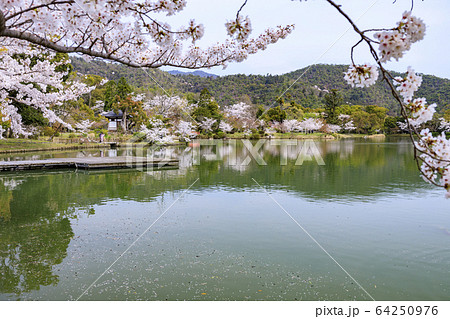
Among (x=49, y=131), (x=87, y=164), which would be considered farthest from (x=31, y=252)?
(x=49, y=131)

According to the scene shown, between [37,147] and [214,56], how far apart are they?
18073 millimetres

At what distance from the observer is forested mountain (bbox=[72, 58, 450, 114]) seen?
183ft

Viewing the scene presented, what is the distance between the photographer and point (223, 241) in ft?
16.5

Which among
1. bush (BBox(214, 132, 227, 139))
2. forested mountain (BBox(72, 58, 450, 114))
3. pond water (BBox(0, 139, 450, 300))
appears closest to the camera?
pond water (BBox(0, 139, 450, 300))

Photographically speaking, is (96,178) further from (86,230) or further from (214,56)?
(214,56)

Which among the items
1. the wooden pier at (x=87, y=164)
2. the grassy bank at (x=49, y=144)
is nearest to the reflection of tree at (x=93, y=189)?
the wooden pier at (x=87, y=164)

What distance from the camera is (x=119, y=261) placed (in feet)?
13.9

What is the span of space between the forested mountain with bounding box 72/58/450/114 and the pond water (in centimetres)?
4477

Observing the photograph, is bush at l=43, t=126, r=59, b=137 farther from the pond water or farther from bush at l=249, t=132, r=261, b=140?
bush at l=249, t=132, r=261, b=140

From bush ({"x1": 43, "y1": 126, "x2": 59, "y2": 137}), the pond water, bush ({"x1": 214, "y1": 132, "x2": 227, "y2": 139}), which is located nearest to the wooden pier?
the pond water

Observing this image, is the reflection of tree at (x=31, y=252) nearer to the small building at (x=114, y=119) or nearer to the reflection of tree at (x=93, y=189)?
A: the reflection of tree at (x=93, y=189)

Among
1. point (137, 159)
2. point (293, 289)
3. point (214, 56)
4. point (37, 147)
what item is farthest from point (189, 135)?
point (293, 289)

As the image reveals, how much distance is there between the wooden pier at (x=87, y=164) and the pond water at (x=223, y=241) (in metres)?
2.57

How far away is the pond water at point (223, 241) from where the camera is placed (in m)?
3.60
